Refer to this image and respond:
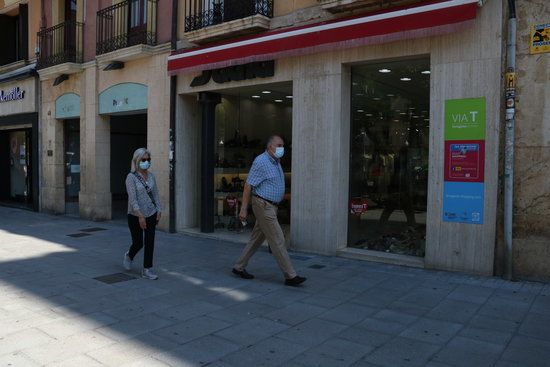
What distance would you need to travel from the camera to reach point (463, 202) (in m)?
6.55

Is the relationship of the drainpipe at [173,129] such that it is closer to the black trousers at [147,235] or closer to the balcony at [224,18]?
the balcony at [224,18]

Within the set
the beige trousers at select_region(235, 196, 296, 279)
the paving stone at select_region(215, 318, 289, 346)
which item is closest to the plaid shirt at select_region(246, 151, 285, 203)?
the beige trousers at select_region(235, 196, 296, 279)

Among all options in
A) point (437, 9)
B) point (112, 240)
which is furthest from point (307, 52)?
point (112, 240)

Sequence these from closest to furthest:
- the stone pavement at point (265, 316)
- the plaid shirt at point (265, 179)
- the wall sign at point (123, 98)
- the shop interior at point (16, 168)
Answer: the stone pavement at point (265, 316) → the plaid shirt at point (265, 179) → the wall sign at point (123, 98) → the shop interior at point (16, 168)

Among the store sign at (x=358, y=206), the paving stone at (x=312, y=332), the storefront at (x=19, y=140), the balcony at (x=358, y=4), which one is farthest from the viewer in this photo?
the storefront at (x=19, y=140)

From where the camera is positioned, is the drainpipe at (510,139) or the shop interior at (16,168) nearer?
Result: the drainpipe at (510,139)

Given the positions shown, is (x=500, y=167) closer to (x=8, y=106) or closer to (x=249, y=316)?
(x=249, y=316)

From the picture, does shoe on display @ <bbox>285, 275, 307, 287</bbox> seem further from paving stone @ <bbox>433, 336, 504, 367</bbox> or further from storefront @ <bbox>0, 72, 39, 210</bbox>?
storefront @ <bbox>0, 72, 39, 210</bbox>

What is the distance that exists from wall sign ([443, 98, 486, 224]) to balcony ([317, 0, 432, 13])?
168cm

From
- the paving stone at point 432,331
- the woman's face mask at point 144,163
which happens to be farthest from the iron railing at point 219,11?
the paving stone at point 432,331

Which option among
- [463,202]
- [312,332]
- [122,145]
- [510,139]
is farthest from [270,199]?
[122,145]

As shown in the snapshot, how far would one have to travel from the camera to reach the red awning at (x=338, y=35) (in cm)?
632

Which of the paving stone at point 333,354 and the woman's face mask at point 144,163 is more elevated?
the woman's face mask at point 144,163

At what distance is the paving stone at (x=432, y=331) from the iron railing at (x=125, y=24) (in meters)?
8.80
